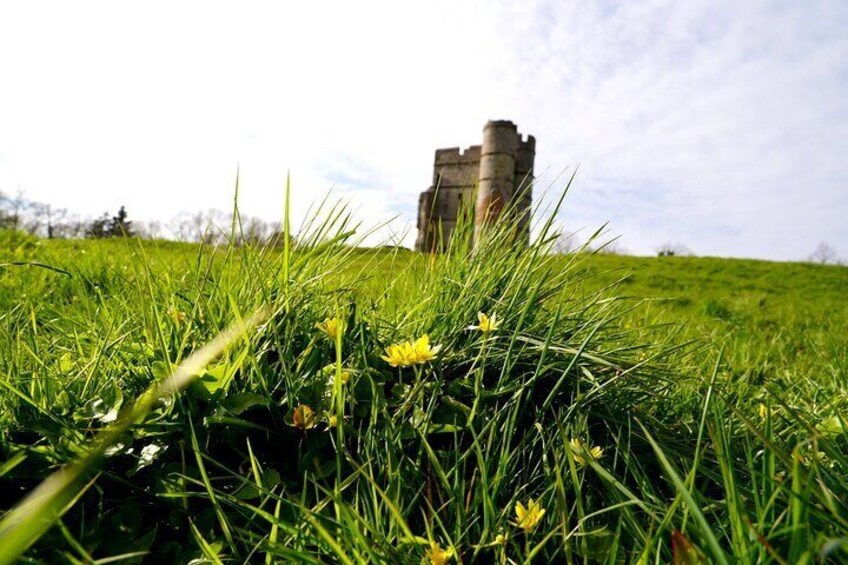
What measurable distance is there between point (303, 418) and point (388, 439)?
0.57ft

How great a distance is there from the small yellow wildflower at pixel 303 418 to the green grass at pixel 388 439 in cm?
2

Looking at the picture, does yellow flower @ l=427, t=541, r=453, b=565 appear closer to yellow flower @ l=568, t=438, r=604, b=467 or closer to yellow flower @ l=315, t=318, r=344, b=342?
yellow flower @ l=568, t=438, r=604, b=467

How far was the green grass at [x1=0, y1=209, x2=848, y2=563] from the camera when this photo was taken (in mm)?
725

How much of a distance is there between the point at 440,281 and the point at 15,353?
38.8 inches

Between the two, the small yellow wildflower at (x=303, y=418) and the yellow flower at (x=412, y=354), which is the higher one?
the yellow flower at (x=412, y=354)

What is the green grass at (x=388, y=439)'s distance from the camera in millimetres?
725

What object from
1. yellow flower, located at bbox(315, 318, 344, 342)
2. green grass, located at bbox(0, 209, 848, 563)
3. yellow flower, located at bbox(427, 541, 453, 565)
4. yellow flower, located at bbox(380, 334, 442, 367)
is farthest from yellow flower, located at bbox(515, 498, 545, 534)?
yellow flower, located at bbox(315, 318, 344, 342)

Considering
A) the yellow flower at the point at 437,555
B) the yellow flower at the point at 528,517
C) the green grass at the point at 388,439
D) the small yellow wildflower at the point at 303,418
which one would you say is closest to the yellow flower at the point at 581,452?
the green grass at the point at 388,439

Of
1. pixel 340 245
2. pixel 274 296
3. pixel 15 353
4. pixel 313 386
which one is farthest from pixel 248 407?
pixel 340 245

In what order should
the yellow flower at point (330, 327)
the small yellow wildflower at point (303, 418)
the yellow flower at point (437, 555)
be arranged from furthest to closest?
the yellow flower at point (330, 327) → the small yellow wildflower at point (303, 418) → the yellow flower at point (437, 555)

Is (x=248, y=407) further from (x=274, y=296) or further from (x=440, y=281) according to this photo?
(x=440, y=281)

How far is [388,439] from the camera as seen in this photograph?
0.91 m

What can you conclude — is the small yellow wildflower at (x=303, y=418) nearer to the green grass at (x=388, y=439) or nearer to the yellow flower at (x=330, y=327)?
the green grass at (x=388, y=439)

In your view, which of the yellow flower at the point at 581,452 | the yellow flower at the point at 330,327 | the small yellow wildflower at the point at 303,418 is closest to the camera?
the yellow flower at the point at 581,452
